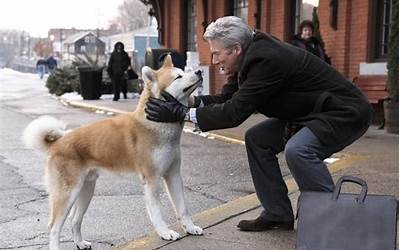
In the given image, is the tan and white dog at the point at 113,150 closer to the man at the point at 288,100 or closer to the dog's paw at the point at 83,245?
the dog's paw at the point at 83,245

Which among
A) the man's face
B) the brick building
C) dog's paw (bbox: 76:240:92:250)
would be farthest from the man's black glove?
the brick building

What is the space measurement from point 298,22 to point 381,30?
2673mm

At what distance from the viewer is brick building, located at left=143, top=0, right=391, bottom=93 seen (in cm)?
1141

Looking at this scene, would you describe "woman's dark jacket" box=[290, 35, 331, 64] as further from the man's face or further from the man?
the man's face

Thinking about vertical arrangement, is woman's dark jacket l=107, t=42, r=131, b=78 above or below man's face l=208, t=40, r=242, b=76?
below

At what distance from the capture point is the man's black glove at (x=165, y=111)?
13.7 ft

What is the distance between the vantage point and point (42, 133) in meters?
4.45

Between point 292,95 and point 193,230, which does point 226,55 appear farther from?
point 193,230

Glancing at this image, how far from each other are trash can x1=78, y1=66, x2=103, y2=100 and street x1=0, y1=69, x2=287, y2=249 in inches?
382

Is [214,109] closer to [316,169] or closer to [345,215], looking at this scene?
[316,169]

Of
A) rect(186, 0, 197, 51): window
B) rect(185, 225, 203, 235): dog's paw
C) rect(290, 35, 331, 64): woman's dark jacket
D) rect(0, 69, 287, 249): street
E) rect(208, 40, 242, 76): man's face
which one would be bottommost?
rect(0, 69, 287, 249): street

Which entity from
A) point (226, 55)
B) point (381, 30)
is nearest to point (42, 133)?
point (226, 55)

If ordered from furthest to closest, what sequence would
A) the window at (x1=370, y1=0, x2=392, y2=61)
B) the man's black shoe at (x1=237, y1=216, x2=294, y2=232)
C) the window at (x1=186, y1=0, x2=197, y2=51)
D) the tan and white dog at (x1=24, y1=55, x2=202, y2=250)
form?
the window at (x1=186, y1=0, x2=197, y2=51) < the window at (x1=370, y1=0, x2=392, y2=61) < the man's black shoe at (x1=237, y1=216, x2=294, y2=232) < the tan and white dog at (x1=24, y1=55, x2=202, y2=250)

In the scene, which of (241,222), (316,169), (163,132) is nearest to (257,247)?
(241,222)
